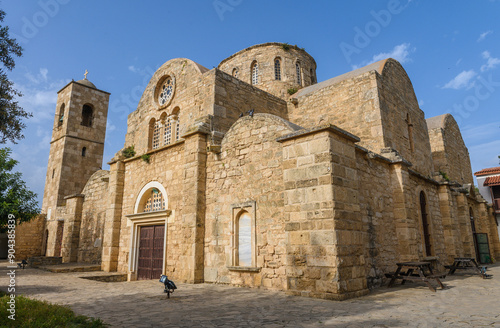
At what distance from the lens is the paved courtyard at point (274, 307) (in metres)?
4.25

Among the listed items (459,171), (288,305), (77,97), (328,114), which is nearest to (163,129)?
(328,114)

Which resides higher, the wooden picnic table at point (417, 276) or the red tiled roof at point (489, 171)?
the red tiled roof at point (489, 171)

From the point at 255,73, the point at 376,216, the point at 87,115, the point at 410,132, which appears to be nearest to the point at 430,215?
the point at 410,132

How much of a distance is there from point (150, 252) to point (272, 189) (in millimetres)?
5326

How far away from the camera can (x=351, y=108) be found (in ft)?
37.7

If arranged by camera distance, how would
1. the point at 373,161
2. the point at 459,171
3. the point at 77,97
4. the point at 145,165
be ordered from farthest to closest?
the point at 77,97 < the point at 459,171 < the point at 145,165 < the point at 373,161

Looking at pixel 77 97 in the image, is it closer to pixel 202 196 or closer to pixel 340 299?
pixel 202 196

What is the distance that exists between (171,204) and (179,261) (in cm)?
181

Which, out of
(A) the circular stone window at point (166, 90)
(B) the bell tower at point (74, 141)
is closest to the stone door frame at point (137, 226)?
(A) the circular stone window at point (166, 90)

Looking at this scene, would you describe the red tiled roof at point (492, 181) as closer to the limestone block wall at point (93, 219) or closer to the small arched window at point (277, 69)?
the small arched window at point (277, 69)

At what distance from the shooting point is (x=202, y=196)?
29.7 feet

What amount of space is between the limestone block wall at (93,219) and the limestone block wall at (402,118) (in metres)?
11.7

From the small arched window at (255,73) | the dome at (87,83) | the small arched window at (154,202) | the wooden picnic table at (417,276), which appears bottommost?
the wooden picnic table at (417,276)

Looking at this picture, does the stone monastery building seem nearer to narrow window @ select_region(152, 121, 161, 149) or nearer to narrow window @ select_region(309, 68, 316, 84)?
narrow window @ select_region(152, 121, 161, 149)
